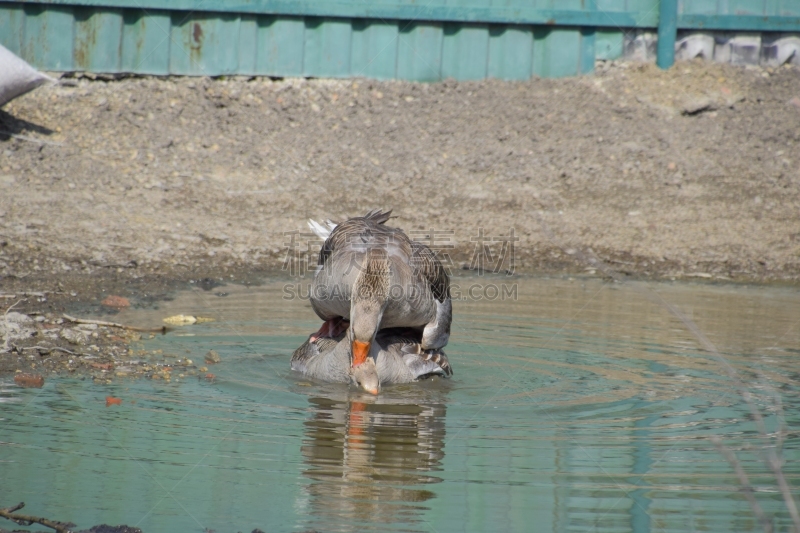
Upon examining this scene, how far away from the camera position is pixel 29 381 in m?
5.66

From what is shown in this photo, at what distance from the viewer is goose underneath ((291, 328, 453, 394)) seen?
5.97 meters

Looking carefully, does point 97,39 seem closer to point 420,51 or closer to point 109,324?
point 420,51

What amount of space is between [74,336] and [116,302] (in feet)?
3.77

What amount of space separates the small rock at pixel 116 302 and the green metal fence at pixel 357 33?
185 inches

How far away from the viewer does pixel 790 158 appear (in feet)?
37.8

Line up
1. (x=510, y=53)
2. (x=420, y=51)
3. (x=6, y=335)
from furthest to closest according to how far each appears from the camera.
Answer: (x=510, y=53)
(x=420, y=51)
(x=6, y=335)

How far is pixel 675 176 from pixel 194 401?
749cm

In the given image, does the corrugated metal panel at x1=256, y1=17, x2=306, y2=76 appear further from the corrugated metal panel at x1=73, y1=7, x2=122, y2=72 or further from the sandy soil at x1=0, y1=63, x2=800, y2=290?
the corrugated metal panel at x1=73, y1=7, x2=122, y2=72

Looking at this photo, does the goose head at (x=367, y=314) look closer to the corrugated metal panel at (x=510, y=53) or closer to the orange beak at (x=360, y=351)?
the orange beak at (x=360, y=351)

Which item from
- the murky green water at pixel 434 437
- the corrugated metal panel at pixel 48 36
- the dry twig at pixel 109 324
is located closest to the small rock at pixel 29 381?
the murky green water at pixel 434 437

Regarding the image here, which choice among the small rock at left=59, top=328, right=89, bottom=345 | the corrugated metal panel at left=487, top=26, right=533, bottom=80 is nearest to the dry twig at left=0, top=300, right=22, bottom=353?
the small rock at left=59, top=328, right=89, bottom=345

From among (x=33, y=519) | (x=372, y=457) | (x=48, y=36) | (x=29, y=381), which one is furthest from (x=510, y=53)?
(x=33, y=519)

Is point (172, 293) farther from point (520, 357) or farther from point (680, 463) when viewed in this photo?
point (680, 463)

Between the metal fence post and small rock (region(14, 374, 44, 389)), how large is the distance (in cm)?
925
